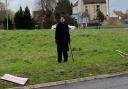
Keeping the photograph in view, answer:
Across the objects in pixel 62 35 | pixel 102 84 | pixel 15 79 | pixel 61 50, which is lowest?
pixel 102 84

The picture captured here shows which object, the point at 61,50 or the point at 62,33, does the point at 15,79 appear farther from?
the point at 61,50

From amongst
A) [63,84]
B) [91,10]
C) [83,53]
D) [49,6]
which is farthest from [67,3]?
[63,84]

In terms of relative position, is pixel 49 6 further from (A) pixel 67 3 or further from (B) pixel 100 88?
(B) pixel 100 88

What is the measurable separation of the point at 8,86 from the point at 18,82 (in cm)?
44

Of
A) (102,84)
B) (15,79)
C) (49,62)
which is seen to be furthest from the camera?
(49,62)

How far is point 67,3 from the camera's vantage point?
11944 cm

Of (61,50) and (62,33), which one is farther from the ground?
(62,33)

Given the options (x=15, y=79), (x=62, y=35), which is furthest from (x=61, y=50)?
(x=15, y=79)

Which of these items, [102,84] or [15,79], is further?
[15,79]

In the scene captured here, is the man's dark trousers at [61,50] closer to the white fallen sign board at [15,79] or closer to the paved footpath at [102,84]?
the paved footpath at [102,84]

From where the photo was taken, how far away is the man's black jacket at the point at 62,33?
774 inches

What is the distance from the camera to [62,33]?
777 inches

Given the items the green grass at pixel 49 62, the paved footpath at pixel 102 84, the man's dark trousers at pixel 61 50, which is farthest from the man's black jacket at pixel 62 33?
the paved footpath at pixel 102 84

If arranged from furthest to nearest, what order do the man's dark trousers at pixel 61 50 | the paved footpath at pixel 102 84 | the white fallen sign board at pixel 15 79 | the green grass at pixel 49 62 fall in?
the man's dark trousers at pixel 61 50 < the green grass at pixel 49 62 < the white fallen sign board at pixel 15 79 < the paved footpath at pixel 102 84
